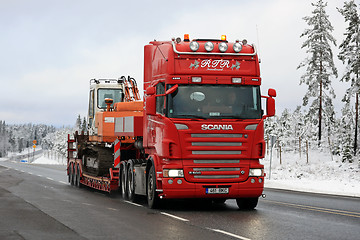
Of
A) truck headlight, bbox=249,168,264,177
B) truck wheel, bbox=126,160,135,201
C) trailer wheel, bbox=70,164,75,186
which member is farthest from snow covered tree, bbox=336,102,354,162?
truck headlight, bbox=249,168,264,177

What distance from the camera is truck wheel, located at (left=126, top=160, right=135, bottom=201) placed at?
56.2 ft

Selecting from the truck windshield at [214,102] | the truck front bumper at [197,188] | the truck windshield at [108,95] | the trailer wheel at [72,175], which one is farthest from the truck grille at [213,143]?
the trailer wheel at [72,175]

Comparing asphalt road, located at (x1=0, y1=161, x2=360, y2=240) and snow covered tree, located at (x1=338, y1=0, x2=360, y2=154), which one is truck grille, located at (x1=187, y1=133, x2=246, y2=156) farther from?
snow covered tree, located at (x1=338, y1=0, x2=360, y2=154)

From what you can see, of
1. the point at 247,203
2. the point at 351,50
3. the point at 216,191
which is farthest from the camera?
the point at 351,50

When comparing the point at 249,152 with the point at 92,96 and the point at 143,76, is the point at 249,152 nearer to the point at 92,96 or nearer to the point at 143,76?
the point at 143,76

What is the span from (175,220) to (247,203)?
3.30 m

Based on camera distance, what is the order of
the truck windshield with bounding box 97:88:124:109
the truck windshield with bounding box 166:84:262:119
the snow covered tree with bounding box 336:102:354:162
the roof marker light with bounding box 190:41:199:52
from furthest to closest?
the snow covered tree with bounding box 336:102:354:162
the truck windshield with bounding box 97:88:124:109
the roof marker light with bounding box 190:41:199:52
the truck windshield with bounding box 166:84:262:119

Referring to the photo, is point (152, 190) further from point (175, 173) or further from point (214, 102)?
point (214, 102)

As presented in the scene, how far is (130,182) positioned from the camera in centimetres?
1758

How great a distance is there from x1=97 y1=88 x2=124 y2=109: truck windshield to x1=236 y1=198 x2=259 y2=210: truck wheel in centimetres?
1007

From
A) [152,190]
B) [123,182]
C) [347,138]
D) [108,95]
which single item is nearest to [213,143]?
[152,190]

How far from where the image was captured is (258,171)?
1399 centimetres

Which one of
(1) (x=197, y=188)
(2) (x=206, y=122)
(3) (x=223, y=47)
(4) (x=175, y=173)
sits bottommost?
(1) (x=197, y=188)

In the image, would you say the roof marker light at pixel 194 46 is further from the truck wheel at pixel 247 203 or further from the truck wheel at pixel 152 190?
the truck wheel at pixel 247 203
